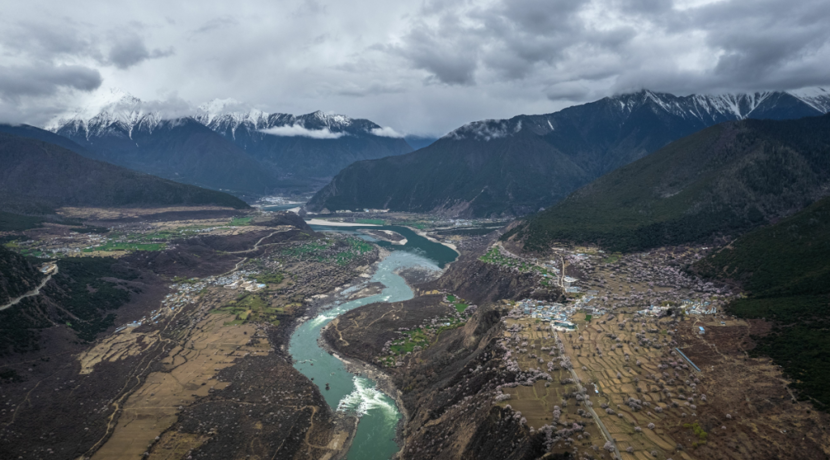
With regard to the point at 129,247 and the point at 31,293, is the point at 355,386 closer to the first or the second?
the point at 31,293

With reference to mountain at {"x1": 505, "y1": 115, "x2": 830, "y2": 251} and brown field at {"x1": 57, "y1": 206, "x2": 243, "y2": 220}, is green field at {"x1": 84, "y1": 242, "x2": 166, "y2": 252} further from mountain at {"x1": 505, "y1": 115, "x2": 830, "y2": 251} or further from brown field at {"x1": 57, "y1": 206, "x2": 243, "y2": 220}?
mountain at {"x1": 505, "y1": 115, "x2": 830, "y2": 251}

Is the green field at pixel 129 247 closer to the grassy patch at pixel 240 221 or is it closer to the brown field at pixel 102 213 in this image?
the grassy patch at pixel 240 221

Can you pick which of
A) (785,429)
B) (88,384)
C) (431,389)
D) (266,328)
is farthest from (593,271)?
(88,384)

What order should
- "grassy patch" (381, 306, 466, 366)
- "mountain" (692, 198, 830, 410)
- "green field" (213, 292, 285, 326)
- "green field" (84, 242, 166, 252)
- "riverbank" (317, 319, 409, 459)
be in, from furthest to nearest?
1. "green field" (84, 242, 166, 252)
2. "green field" (213, 292, 285, 326)
3. "grassy patch" (381, 306, 466, 366)
4. "riverbank" (317, 319, 409, 459)
5. "mountain" (692, 198, 830, 410)

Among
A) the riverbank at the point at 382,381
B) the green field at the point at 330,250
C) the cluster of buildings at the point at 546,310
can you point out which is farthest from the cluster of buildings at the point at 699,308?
the green field at the point at 330,250

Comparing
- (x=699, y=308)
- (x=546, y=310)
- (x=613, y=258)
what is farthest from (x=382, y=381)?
(x=613, y=258)

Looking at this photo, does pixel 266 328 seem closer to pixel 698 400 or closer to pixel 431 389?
pixel 431 389

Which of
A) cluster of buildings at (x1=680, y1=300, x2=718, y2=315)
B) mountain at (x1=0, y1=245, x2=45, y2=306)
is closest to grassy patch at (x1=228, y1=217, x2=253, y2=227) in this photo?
mountain at (x1=0, y1=245, x2=45, y2=306)
